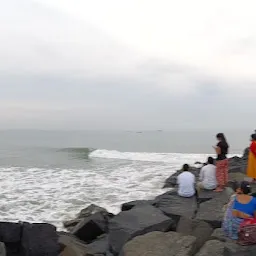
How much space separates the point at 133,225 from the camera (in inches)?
279

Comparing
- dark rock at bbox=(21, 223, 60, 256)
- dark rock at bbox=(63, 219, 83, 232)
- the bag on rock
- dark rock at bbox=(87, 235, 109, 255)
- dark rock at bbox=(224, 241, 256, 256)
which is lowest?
dark rock at bbox=(63, 219, 83, 232)

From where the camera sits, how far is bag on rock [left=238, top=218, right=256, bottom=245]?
17.1 ft

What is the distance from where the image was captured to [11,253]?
248 inches

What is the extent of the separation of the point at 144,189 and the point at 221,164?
4.36m

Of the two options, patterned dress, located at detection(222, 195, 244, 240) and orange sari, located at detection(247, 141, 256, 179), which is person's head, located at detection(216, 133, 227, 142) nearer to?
orange sari, located at detection(247, 141, 256, 179)

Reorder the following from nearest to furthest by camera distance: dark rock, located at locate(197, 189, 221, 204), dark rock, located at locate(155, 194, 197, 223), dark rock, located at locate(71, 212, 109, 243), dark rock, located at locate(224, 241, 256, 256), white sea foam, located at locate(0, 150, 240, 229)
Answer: dark rock, located at locate(224, 241, 256, 256), dark rock, located at locate(71, 212, 109, 243), dark rock, located at locate(155, 194, 197, 223), dark rock, located at locate(197, 189, 221, 204), white sea foam, located at locate(0, 150, 240, 229)

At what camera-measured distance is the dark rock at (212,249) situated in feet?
17.5

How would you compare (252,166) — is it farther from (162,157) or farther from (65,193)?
(162,157)

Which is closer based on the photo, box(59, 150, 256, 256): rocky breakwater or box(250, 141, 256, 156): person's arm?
box(59, 150, 256, 256): rocky breakwater

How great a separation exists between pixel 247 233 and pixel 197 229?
4.96ft

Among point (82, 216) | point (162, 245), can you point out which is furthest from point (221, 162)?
point (162, 245)

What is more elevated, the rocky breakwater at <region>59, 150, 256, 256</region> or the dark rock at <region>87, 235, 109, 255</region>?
the rocky breakwater at <region>59, 150, 256, 256</region>

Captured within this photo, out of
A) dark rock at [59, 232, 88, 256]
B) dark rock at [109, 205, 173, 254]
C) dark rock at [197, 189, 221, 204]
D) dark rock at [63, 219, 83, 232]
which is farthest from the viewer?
dark rock at [197, 189, 221, 204]

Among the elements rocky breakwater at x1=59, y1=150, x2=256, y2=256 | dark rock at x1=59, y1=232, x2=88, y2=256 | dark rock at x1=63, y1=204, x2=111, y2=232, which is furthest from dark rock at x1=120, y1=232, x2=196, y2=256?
dark rock at x1=63, y1=204, x2=111, y2=232
